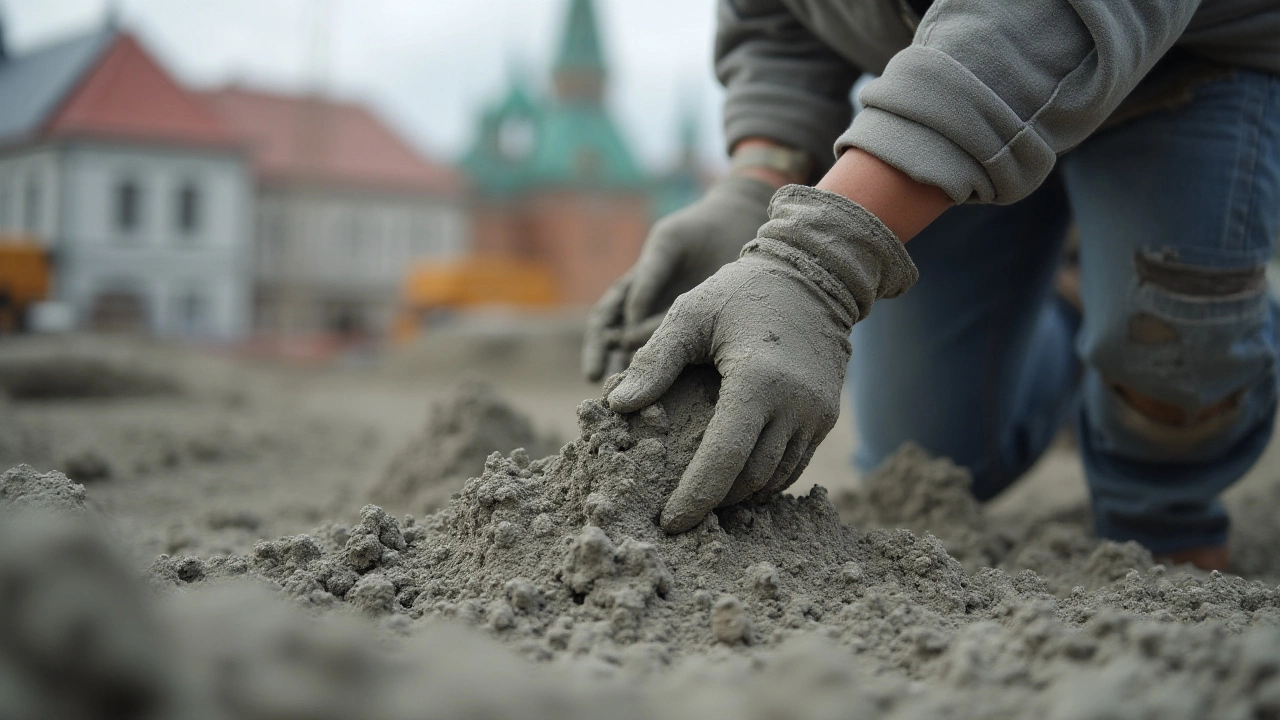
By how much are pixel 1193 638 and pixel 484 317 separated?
12.7 meters

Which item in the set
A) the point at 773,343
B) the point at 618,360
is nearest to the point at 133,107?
the point at 618,360

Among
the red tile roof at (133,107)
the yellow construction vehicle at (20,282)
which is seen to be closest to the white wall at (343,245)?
the red tile roof at (133,107)

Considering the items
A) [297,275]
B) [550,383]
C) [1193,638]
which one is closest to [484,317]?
[550,383]

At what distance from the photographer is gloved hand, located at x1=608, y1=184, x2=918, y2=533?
4.10 ft

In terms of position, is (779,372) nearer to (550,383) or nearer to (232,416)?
(232,416)

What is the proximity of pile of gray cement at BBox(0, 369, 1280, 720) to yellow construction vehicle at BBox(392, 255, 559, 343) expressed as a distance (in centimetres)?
1419

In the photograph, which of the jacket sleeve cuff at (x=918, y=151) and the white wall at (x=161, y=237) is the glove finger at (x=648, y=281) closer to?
the jacket sleeve cuff at (x=918, y=151)

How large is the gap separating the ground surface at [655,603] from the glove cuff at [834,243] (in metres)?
0.23

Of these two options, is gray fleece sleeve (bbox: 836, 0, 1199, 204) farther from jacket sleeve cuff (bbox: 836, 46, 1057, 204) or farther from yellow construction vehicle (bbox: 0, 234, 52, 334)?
yellow construction vehicle (bbox: 0, 234, 52, 334)

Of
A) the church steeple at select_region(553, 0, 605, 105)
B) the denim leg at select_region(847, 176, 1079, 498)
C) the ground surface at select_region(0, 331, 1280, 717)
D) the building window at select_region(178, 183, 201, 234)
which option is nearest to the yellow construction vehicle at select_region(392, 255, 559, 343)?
the building window at select_region(178, 183, 201, 234)

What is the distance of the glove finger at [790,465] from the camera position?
1.32m

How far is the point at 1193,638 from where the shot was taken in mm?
908

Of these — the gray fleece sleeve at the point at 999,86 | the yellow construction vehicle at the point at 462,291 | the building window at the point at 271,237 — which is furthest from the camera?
the building window at the point at 271,237

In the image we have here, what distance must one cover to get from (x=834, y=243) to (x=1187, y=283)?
83 cm
